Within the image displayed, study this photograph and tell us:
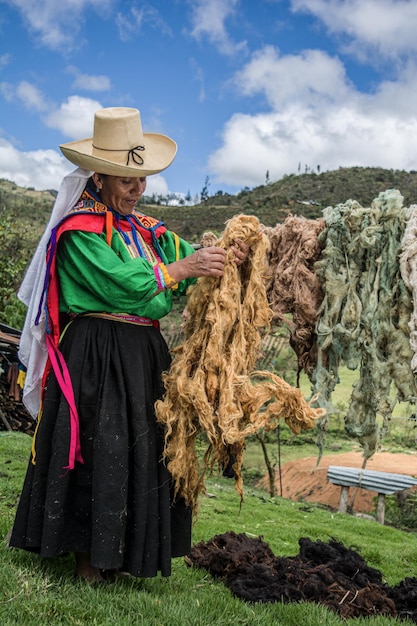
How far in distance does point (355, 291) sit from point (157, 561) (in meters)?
1.64

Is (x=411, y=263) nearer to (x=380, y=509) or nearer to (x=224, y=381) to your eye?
(x=224, y=381)

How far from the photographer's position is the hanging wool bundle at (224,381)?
2.75 metres

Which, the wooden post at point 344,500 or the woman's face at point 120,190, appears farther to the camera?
the wooden post at point 344,500

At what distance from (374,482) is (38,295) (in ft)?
34.9

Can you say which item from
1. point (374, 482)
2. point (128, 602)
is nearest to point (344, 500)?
point (374, 482)

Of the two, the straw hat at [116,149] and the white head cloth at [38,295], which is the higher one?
the straw hat at [116,149]

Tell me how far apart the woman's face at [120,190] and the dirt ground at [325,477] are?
1238 centimetres

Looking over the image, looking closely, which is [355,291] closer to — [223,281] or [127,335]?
[223,281]

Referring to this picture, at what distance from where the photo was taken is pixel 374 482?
1223 cm

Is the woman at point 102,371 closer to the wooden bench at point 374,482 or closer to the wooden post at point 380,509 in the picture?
the wooden bench at point 374,482

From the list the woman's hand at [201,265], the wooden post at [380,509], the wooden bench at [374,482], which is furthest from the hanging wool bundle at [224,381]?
the wooden post at [380,509]

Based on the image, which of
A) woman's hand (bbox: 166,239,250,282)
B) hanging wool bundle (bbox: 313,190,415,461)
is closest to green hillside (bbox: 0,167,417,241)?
hanging wool bundle (bbox: 313,190,415,461)

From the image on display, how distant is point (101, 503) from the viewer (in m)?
2.75

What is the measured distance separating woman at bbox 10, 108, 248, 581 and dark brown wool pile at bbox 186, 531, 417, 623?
624 millimetres
